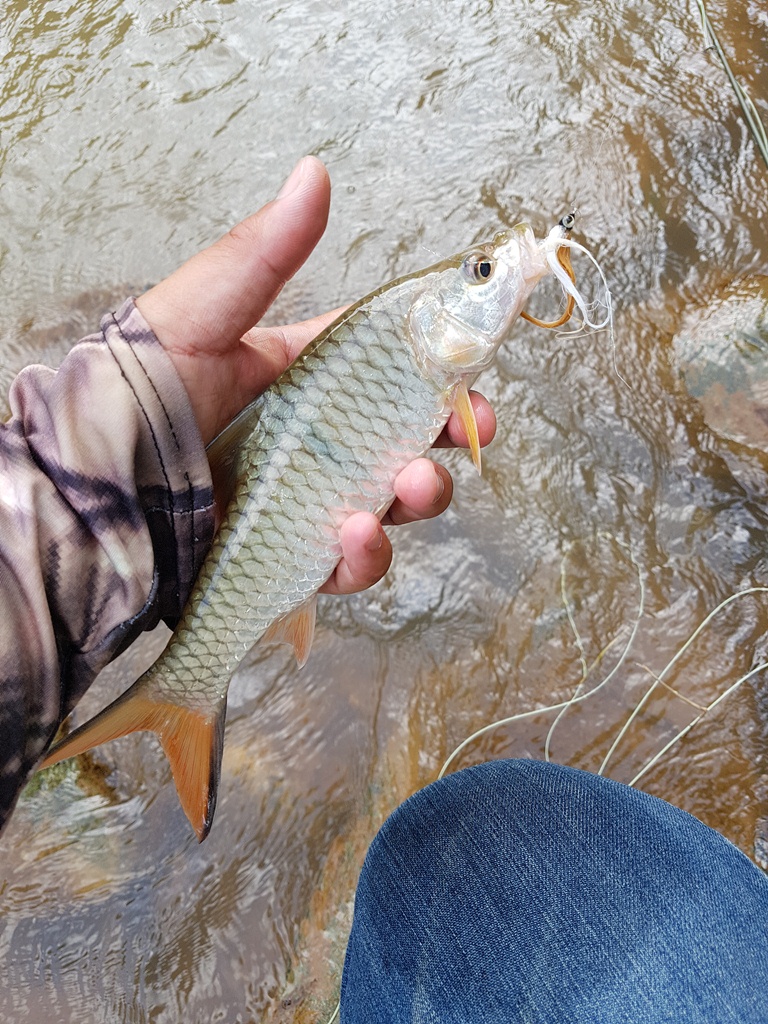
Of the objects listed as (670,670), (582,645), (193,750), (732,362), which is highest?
(193,750)

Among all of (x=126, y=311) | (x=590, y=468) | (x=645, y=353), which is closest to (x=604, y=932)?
(x=126, y=311)

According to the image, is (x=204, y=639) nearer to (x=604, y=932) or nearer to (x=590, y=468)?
(x=604, y=932)

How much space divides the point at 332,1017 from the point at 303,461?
1658 mm

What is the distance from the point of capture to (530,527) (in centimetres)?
282

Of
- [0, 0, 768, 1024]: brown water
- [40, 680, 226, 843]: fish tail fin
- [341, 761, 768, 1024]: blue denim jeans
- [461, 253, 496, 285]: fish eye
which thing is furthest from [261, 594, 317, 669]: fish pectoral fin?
[0, 0, 768, 1024]: brown water

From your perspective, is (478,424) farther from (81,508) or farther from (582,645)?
(582,645)

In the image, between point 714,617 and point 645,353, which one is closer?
point 714,617

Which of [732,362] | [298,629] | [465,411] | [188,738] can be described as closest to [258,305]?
[465,411]

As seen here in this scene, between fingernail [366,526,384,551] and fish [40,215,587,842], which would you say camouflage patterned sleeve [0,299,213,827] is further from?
fingernail [366,526,384,551]

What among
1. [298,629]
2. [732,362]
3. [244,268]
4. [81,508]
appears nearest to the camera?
[81,508]

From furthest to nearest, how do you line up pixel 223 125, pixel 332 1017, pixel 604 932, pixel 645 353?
pixel 223 125 < pixel 645 353 < pixel 332 1017 < pixel 604 932

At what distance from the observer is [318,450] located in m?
1.56

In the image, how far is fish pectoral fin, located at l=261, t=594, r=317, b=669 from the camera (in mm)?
1692

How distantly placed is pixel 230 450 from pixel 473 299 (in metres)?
0.56
